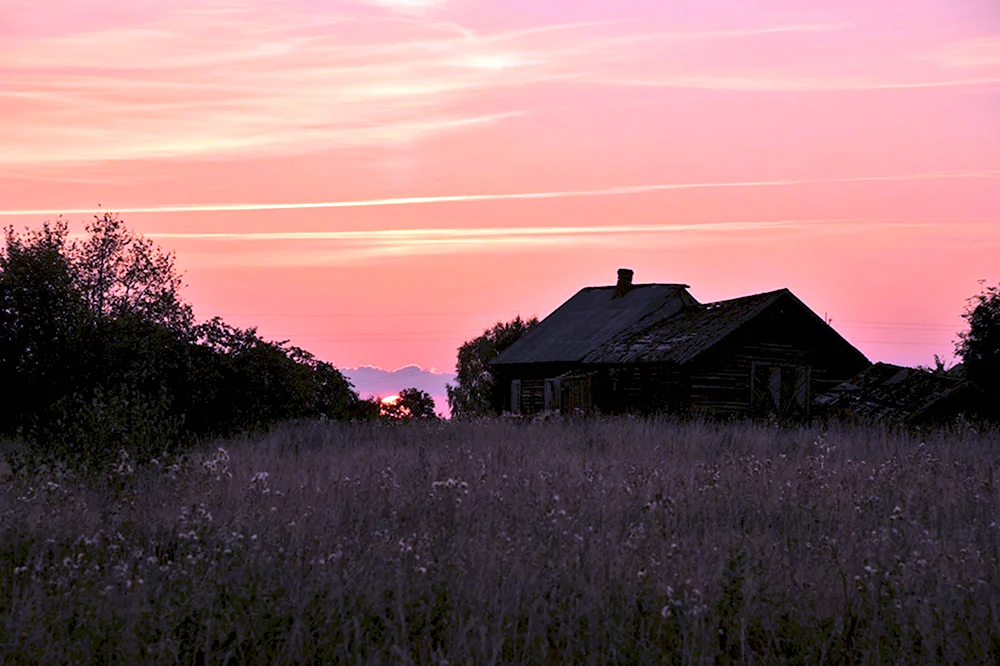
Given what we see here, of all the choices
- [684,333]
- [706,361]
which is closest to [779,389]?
[706,361]

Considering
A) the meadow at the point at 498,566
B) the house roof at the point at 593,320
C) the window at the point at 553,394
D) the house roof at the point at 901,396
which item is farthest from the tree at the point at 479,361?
the meadow at the point at 498,566

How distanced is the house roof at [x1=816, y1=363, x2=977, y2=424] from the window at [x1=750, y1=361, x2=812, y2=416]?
501cm

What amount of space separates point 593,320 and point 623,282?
10.1 feet

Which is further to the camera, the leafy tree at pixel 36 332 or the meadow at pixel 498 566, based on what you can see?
the leafy tree at pixel 36 332

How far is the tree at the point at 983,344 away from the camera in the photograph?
37.8 meters

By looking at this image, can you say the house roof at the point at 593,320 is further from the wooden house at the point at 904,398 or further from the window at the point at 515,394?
the wooden house at the point at 904,398

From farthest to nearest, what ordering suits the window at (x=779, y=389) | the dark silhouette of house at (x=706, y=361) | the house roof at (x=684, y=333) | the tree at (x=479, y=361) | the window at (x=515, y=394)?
the tree at (x=479, y=361) < the window at (x=515, y=394) < the window at (x=779, y=389) < the dark silhouette of house at (x=706, y=361) < the house roof at (x=684, y=333)

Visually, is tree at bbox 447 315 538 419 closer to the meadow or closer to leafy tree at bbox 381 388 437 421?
leafy tree at bbox 381 388 437 421

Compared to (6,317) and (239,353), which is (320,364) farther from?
(6,317)

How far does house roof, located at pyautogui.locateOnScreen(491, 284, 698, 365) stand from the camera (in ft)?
127

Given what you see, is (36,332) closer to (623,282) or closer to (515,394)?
(515,394)

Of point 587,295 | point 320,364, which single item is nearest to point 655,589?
point 320,364

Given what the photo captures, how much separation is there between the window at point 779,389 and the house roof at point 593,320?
535 centimetres

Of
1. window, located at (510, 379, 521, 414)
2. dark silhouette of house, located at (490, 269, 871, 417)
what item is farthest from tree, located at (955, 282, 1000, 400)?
window, located at (510, 379, 521, 414)
